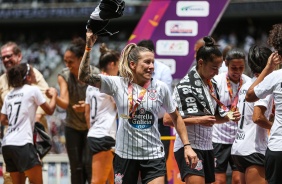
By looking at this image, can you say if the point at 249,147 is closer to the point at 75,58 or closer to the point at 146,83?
the point at 146,83

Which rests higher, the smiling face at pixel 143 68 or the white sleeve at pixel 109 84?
the smiling face at pixel 143 68

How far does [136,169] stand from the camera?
20.4ft

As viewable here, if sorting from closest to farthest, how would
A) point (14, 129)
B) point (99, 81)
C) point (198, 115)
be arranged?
point (99, 81) → point (198, 115) → point (14, 129)

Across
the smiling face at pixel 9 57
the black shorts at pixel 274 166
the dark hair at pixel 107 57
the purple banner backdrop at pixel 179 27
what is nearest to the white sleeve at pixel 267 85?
the black shorts at pixel 274 166

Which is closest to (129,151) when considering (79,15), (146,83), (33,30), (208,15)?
(146,83)

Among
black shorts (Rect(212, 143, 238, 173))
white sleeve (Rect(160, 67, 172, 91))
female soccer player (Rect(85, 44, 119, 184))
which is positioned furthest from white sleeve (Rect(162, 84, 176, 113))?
white sleeve (Rect(160, 67, 172, 91))

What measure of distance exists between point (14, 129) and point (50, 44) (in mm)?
25492

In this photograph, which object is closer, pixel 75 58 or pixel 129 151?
pixel 129 151

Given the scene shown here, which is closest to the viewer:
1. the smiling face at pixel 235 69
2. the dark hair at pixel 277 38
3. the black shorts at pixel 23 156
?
the dark hair at pixel 277 38

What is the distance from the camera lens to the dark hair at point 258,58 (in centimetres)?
689

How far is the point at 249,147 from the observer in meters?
6.89

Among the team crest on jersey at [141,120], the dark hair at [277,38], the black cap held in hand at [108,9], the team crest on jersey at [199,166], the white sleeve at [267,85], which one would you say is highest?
the black cap held in hand at [108,9]

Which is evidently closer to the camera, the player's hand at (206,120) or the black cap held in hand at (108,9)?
the black cap held in hand at (108,9)

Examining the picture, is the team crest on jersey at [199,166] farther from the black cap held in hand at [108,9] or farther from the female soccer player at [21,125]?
the female soccer player at [21,125]
